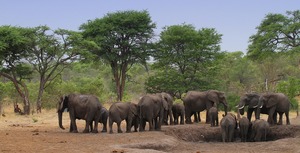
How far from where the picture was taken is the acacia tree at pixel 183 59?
42312 millimetres

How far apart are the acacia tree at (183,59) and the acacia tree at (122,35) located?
1.89 meters

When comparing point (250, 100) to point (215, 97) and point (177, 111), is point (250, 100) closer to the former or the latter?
point (215, 97)

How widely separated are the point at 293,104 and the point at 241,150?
27075mm

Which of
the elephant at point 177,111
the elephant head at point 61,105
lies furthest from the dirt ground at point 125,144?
the elephant at point 177,111

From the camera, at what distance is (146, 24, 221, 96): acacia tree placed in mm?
42312

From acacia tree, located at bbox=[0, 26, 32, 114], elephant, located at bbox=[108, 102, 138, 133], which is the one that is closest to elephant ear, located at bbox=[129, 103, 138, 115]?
elephant, located at bbox=[108, 102, 138, 133]

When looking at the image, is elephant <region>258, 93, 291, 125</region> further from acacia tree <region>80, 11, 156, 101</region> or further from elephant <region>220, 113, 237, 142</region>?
acacia tree <region>80, 11, 156, 101</region>

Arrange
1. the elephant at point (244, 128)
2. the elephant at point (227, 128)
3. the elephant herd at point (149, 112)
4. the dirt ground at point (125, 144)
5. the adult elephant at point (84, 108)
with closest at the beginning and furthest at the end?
the dirt ground at point (125, 144), the adult elephant at point (84, 108), the elephant herd at point (149, 112), the elephant at point (227, 128), the elephant at point (244, 128)

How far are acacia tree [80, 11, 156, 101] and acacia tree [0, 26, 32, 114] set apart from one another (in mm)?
6893

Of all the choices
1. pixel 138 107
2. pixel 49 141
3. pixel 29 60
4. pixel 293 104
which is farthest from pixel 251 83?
pixel 49 141

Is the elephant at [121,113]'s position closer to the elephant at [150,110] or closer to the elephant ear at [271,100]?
the elephant at [150,110]

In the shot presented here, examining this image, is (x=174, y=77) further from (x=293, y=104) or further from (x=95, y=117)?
(x=95, y=117)

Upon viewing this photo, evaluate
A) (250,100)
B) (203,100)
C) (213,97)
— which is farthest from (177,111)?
(250,100)

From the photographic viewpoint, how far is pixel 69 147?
13695mm
